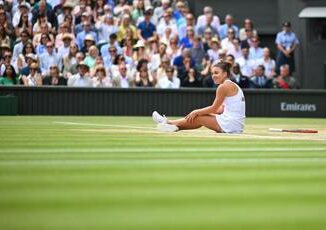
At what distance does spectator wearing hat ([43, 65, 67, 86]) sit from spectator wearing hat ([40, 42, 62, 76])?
0.63 ft

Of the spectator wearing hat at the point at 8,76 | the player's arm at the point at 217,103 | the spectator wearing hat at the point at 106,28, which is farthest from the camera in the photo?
the spectator wearing hat at the point at 106,28

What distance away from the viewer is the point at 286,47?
74.9ft

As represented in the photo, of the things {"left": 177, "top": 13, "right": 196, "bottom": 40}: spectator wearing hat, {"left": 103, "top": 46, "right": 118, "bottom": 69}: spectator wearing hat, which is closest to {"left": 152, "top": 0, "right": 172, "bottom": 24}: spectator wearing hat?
{"left": 177, "top": 13, "right": 196, "bottom": 40}: spectator wearing hat

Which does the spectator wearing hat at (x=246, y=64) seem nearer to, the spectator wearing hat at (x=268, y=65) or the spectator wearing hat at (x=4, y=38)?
the spectator wearing hat at (x=268, y=65)

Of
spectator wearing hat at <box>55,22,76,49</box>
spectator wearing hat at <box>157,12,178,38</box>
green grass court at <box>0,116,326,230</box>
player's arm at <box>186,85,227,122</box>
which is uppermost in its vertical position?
spectator wearing hat at <box>157,12,178,38</box>

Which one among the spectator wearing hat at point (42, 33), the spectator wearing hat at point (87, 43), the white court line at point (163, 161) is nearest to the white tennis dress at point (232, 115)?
the white court line at point (163, 161)

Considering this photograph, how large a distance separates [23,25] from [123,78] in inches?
118

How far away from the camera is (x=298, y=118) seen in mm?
21656

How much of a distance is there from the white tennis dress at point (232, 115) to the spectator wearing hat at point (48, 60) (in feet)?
31.2

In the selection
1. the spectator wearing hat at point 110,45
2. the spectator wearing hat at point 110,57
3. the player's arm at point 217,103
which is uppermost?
the spectator wearing hat at point 110,45

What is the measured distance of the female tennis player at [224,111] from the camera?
12289mm

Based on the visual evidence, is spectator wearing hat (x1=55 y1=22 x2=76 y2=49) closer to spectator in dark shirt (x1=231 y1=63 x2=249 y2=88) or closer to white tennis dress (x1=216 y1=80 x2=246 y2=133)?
spectator in dark shirt (x1=231 y1=63 x2=249 y2=88)

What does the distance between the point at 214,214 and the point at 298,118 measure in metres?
17.7

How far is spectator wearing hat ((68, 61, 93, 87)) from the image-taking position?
20969mm
